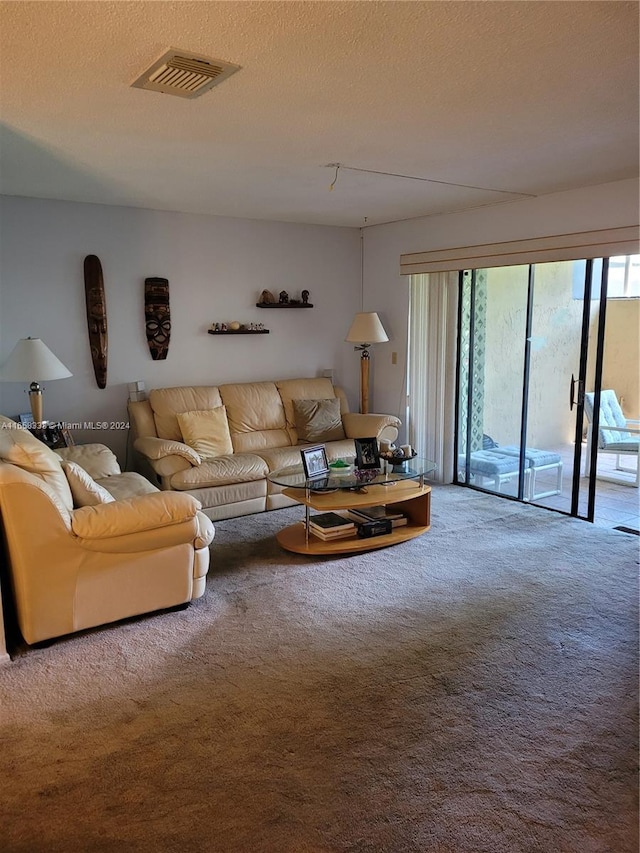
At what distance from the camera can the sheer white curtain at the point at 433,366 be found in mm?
5590

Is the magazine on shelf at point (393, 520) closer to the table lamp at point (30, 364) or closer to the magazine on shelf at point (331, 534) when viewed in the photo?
the magazine on shelf at point (331, 534)

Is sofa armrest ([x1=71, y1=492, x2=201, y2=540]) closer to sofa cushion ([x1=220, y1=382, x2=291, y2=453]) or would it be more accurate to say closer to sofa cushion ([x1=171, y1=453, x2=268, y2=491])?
sofa cushion ([x1=171, y1=453, x2=268, y2=491])

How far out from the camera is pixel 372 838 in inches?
72.1

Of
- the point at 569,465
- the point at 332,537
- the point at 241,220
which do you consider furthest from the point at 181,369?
the point at 569,465

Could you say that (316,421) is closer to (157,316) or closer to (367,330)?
(367,330)

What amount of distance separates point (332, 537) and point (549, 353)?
230 centimetres

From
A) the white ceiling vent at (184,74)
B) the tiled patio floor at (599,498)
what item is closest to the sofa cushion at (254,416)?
the tiled patio floor at (599,498)

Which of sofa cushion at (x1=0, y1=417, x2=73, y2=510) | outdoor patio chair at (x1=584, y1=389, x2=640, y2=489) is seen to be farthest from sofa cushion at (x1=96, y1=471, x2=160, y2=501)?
outdoor patio chair at (x1=584, y1=389, x2=640, y2=489)

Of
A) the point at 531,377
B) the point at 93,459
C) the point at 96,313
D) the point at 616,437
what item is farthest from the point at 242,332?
the point at 616,437

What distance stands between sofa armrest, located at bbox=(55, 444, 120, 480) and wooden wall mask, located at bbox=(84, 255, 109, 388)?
85cm

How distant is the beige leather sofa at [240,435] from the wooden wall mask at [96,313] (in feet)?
1.51

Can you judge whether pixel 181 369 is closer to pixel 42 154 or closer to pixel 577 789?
pixel 42 154

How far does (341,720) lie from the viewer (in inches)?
93.0

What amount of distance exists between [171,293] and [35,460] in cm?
272
